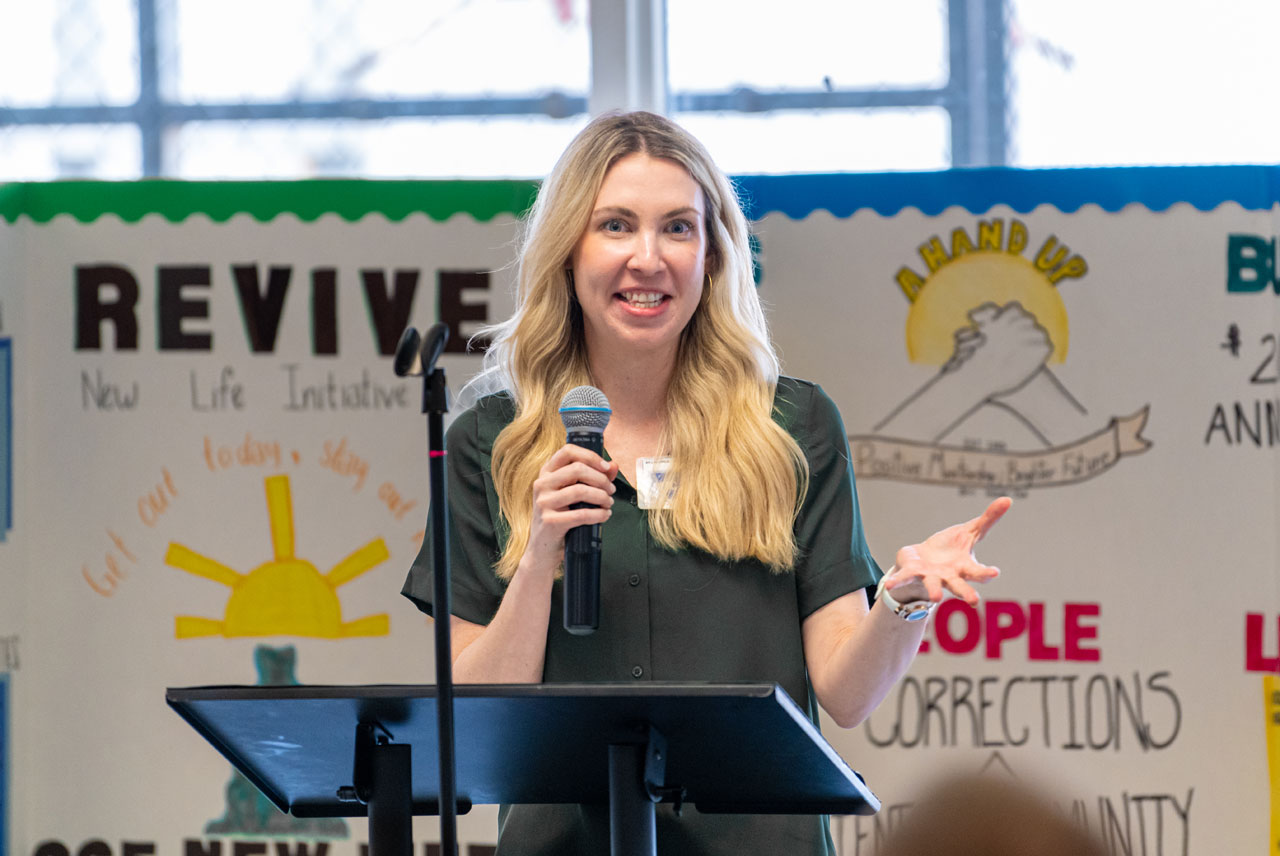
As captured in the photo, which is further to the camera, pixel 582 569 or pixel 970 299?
pixel 970 299

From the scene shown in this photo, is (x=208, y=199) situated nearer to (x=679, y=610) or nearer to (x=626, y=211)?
(x=626, y=211)

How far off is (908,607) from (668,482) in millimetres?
403

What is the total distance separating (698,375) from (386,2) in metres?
1.97

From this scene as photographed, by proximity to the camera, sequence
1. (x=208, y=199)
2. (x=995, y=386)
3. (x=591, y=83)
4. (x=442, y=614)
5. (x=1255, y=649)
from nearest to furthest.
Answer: (x=442, y=614) → (x=1255, y=649) → (x=995, y=386) → (x=208, y=199) → (x=591, y=83)

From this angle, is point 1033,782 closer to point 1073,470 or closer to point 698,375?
point 1073,470

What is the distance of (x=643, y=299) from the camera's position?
1818mm

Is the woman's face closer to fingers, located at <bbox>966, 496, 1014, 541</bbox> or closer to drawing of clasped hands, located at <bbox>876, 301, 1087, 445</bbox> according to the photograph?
fingers, located at <bbox>966, 496, 1014, 541</bbox>

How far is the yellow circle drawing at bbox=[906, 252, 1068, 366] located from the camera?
3.06 metres

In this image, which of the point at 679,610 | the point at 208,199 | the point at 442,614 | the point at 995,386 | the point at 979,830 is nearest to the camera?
the point at 442,614

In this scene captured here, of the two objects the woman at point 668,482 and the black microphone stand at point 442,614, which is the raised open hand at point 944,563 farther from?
the black microphone stand at point 442,614

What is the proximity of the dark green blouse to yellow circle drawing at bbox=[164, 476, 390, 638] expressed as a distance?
1377 mm

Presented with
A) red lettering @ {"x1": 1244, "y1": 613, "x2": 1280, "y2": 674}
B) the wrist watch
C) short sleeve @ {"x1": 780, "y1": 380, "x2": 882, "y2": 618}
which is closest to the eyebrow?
short sleeve @ {"x1": 780, "y1": 380, "x2": 882, "y2": 618}

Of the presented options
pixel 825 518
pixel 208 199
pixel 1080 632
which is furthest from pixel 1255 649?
pixel 208 199

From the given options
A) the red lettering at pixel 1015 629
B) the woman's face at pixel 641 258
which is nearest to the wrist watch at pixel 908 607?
the woman's face at pixel 641 258
